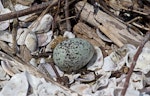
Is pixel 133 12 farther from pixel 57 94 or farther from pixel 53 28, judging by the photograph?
pixel 57 94

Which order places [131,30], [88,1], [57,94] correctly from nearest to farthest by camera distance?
[57,94], [131,30], [88,1]

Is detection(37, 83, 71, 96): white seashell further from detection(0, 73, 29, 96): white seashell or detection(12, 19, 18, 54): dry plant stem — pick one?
detection(12, 19, 18, 54): dry plant stem

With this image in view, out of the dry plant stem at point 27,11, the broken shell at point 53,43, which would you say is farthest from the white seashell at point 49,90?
the dry plant stem at point 27,11

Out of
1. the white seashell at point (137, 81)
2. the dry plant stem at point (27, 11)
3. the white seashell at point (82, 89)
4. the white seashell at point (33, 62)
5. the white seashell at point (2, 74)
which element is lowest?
the white seashell at point (82, 89)

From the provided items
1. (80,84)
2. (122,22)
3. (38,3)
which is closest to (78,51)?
(80,84)

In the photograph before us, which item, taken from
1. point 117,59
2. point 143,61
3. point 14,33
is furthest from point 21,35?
point 143,61

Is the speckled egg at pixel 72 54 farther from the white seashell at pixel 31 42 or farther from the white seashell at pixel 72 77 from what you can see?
the white seashell at pixel 31 42

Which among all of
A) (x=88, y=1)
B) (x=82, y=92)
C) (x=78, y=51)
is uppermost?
(x=88, y=1)
